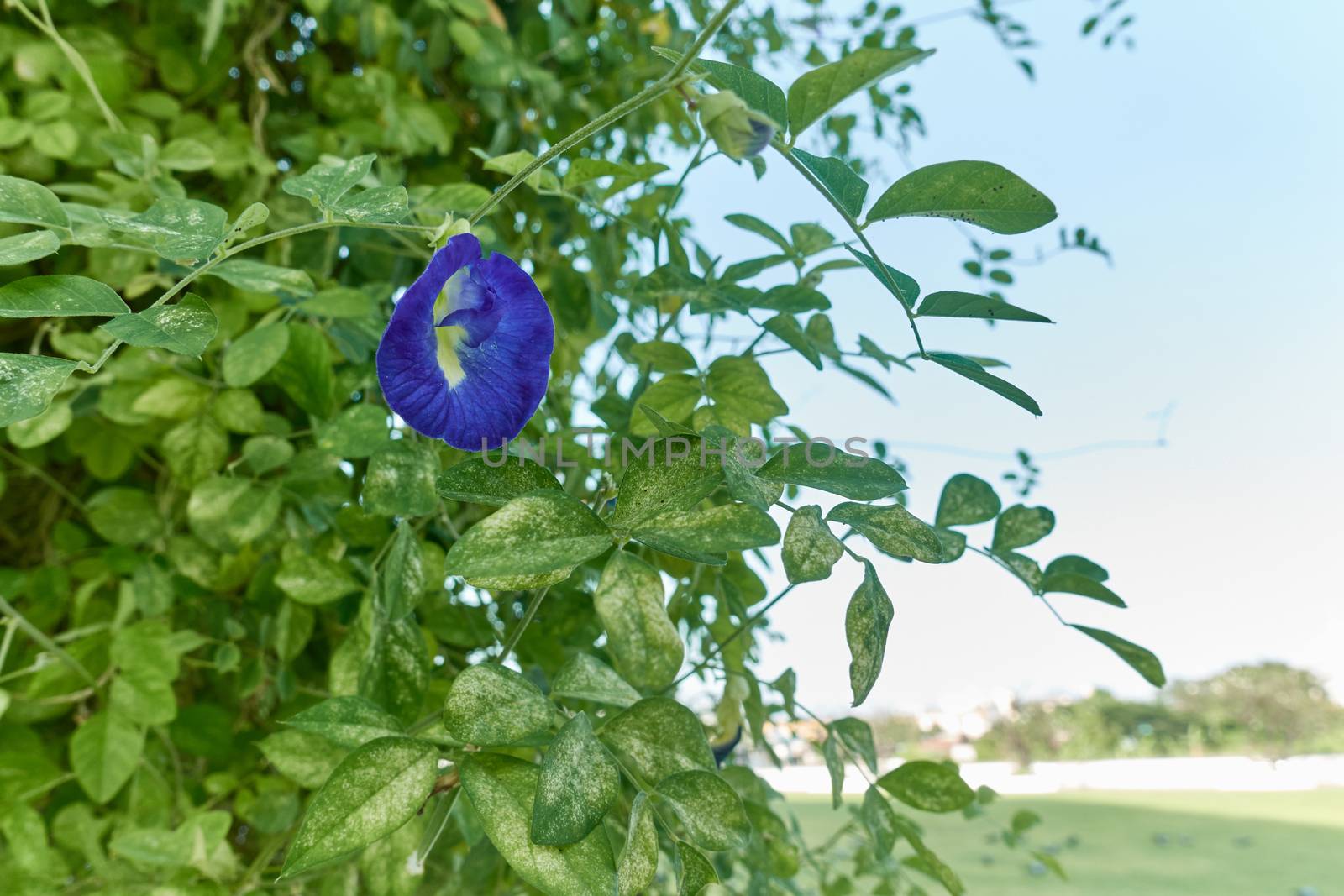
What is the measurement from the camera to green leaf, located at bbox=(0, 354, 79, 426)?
0.28 m

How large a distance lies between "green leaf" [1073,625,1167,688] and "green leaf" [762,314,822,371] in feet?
0.68

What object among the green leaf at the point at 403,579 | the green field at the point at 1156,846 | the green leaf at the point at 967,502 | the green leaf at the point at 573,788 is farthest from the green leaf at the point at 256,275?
the green field at the point at 1156,846

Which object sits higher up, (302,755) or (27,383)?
(27,383)

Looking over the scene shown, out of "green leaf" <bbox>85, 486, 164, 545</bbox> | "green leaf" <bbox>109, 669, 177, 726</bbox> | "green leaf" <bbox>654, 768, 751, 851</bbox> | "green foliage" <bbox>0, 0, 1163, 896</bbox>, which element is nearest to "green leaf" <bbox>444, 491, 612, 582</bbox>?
"green foliage" <bbox>0, 0, 1163, 896</bbox>

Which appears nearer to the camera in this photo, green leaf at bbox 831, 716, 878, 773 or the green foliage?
the green foliage

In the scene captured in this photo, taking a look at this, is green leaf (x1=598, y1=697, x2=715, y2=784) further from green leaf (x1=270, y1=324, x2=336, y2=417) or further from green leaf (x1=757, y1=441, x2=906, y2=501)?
green leaf (x1=270, y1=324, x2=336, y2=417)

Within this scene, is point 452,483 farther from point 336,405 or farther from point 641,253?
point 641,253

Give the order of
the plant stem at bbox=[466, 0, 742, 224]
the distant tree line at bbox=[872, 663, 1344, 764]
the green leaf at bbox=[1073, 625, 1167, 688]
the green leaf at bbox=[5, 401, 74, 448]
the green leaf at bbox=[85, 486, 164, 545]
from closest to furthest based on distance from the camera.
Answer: the plant stem at bbox=[466, 0, 742, 224], the green leaf at bbox=[1073, 625, 1167, 688], the green leaf at bbox=[5, 401, 74, 448], the green leaf at bbox=[85, 486, 164, 545], the distant tree line at bbox=[872, 663, 1344, 764]

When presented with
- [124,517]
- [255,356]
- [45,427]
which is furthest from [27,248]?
[124,517]

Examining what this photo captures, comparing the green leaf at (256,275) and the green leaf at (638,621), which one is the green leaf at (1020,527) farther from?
the green leaf at (256,275)

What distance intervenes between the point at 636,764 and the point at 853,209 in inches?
8.9

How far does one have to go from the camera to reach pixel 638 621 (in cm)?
32

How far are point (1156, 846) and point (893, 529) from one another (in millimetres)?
3178

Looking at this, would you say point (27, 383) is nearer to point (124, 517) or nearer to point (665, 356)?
point (665, 356)
